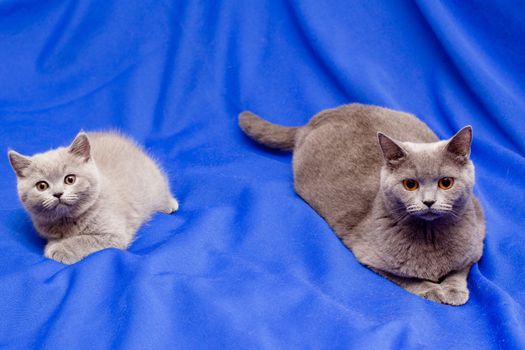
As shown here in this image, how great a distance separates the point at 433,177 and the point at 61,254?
109cm

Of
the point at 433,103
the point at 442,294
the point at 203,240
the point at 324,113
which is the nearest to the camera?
the point at 442,294

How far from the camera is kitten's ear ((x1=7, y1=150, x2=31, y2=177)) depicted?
185cm

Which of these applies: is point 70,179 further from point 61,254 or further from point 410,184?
point 410,184

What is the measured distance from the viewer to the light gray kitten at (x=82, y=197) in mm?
1869

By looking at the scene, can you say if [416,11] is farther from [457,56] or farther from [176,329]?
[176,329]

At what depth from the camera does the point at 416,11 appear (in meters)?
2.57

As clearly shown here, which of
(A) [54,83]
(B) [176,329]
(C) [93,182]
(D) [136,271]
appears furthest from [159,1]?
(B) [176,329]

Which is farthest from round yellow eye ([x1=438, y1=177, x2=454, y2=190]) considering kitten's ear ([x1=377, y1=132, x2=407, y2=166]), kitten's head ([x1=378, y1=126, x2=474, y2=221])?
kitten's ear ([x1=377, y1=132, x2=407, y2=166])

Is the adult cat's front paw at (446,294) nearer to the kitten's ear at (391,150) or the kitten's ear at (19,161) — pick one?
the kitten's ear at (391,150)

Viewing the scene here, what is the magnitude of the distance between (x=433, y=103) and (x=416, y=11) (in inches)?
14.7

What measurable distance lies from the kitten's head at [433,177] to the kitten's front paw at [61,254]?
3.11ft

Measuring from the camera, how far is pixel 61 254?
191 cm

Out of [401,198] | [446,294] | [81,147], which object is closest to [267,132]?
[81,147]

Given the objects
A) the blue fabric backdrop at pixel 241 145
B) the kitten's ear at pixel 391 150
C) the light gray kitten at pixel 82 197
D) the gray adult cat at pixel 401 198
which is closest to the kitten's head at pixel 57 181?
the light gray kitten at pixel 82 197
